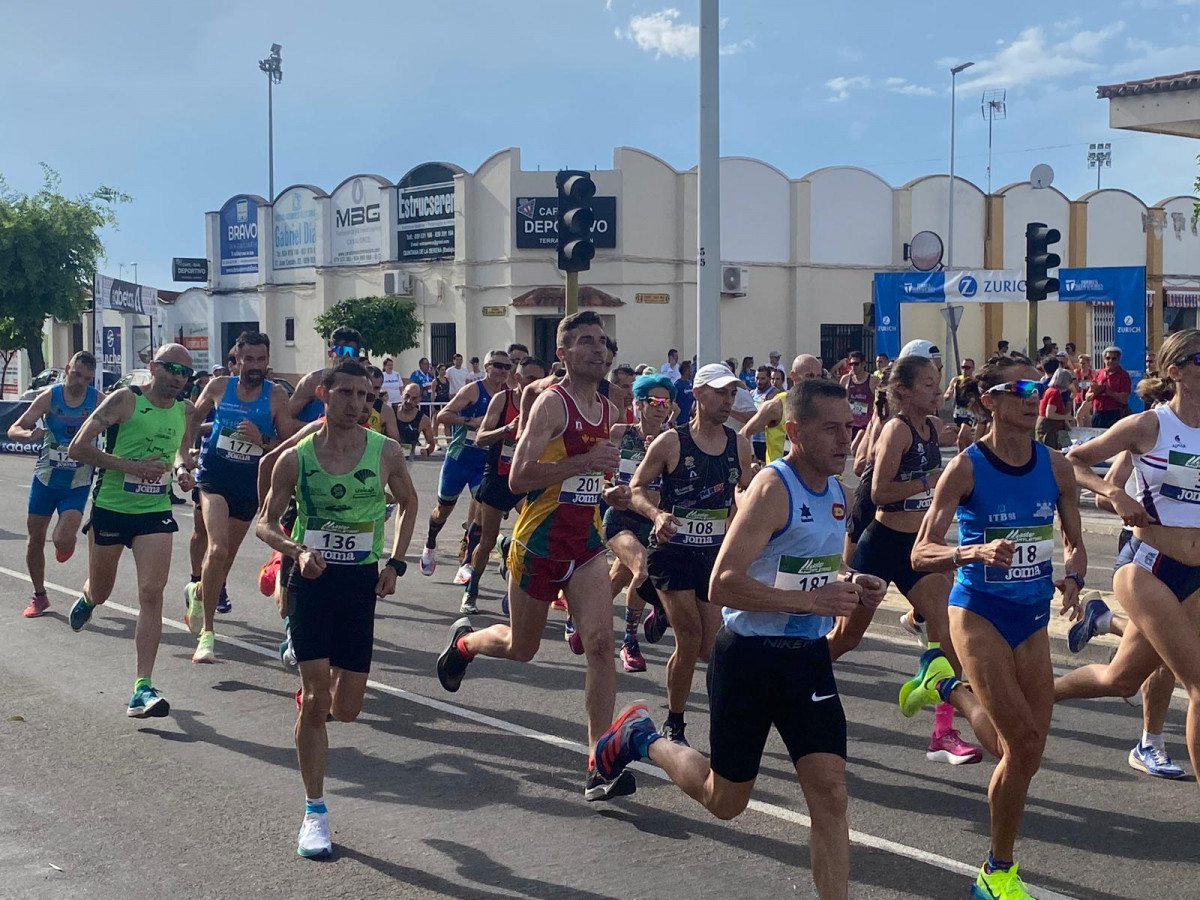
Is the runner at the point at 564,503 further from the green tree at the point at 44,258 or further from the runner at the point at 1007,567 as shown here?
the green tree at the point at 44,258

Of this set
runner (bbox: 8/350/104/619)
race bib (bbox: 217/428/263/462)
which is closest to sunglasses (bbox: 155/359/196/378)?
race bib (bbox: 217/428/263/462)

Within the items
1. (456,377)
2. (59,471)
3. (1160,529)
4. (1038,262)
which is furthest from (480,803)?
(456,377)

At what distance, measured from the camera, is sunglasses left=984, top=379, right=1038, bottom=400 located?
4.92 m

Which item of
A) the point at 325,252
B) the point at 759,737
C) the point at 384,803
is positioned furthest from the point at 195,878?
the point at 325,252

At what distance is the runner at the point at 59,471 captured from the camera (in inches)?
397

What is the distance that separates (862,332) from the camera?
1657 inches

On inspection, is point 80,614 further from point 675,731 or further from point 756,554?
point 756,554

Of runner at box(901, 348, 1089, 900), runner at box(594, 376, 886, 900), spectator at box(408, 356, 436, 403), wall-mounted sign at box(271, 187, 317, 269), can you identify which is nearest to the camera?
runner at box(594, 376, 886, 900)

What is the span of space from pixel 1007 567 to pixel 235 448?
5.74 meters

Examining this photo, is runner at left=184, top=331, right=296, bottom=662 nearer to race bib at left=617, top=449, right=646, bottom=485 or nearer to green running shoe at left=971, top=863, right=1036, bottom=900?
race bib at left=617, top=449, right=646, bottom=485

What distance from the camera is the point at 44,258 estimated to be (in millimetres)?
44406

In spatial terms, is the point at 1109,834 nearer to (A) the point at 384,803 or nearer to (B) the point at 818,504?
(B) the point at 818,504

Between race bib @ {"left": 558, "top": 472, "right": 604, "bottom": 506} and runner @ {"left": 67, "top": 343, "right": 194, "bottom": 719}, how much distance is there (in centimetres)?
252

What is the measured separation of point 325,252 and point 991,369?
139 feet
